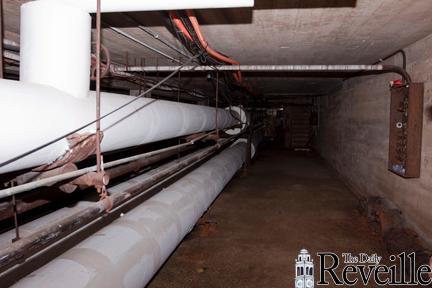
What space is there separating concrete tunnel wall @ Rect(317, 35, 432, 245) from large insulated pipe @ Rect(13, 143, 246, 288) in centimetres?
246

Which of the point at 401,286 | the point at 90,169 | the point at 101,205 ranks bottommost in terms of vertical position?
the point at 401,286

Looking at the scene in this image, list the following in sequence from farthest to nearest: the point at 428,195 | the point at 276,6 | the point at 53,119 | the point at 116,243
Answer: the point at 428,195
the point at 276,6
the point at 116,243
the point at 53,119

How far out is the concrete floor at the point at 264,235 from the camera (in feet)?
9.43

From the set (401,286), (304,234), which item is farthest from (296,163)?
(401,286)

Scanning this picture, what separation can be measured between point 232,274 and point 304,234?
1.38 meters

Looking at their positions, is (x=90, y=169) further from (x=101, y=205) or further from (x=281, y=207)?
(x=281, y=207)

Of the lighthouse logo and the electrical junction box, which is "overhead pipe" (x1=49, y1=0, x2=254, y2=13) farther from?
the electrical junction box

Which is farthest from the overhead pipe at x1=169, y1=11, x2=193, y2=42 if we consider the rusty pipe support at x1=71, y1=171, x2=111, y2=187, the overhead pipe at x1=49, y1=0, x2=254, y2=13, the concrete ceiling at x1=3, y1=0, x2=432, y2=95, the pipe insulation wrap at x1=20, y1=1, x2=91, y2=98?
the rusty pipe support at x1=71, y1=171, x2=111, y2=187

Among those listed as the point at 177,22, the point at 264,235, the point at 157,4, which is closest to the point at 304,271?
the point at 264,235

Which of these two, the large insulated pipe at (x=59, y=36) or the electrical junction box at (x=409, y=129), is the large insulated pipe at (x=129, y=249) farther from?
the electrical junction box at (x=409, y=129)

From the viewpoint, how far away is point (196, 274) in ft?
9.47

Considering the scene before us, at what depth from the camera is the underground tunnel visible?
4.73 feet

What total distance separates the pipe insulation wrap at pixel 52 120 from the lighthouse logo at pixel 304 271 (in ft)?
6.42

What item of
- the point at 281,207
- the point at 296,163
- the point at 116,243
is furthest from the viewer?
the point at 296,163
